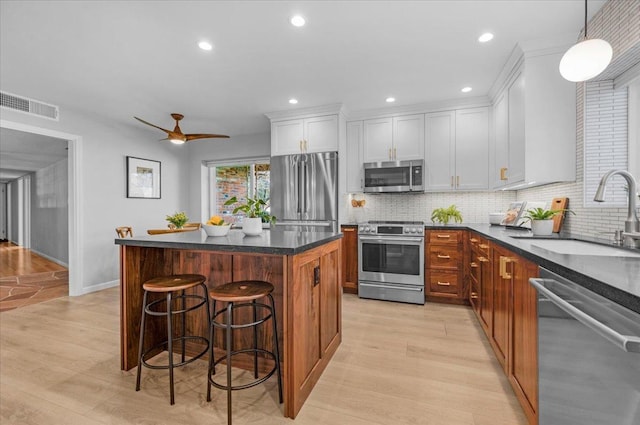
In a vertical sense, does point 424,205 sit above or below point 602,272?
above

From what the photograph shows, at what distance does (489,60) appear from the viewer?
9.05 feet

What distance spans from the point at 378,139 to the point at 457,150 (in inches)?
40.5

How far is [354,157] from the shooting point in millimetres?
4180

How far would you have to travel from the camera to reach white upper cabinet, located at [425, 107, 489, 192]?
12.0ft

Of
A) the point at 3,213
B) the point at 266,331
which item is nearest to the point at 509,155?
the point at 266,331

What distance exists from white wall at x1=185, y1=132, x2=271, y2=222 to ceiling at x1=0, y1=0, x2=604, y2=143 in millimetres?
1588

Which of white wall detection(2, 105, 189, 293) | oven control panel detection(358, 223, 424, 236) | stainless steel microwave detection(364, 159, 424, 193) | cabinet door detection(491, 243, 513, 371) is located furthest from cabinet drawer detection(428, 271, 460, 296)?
white wall detection(2, 105, 189, 293)

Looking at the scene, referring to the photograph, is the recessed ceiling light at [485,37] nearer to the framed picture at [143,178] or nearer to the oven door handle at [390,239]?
the oven door handle at [390,239]

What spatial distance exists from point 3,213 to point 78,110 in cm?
1107

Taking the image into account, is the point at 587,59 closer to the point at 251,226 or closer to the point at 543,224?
the point at 543,224

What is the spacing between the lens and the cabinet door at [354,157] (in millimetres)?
4152

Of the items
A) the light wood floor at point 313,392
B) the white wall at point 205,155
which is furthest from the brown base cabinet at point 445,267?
the white wall at point 205,155

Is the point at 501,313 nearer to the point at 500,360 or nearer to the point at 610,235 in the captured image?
the point at 500,360

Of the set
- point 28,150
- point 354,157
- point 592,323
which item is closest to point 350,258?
point 354,157
